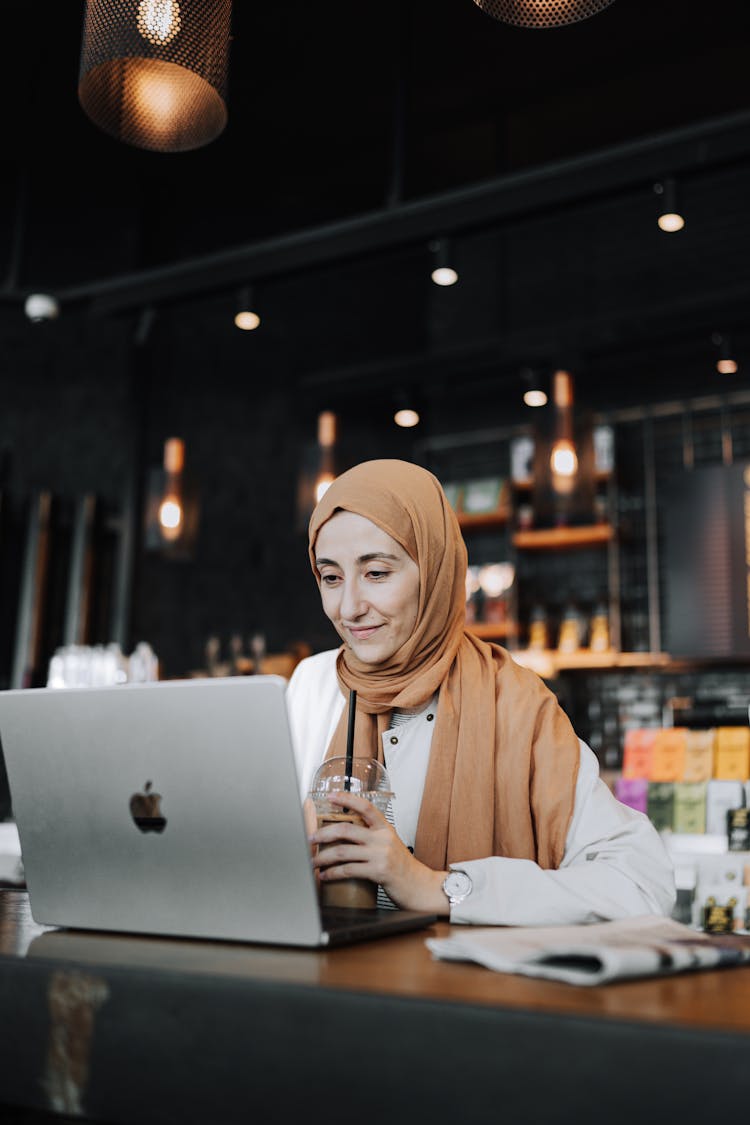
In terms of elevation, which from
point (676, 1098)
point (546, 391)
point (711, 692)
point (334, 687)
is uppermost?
point (546, 391)

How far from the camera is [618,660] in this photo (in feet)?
20.2

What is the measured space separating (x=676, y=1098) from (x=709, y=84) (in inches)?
229

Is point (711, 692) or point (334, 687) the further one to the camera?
point (711, 692)

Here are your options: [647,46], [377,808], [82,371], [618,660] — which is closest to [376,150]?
[647,46]

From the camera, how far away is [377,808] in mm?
1355

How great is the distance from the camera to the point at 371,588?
167 centimetres

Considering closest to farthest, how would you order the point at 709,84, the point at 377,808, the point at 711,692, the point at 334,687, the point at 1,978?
the point at 1,978 → the point at 377,808 → the point at 334,687 → the point at 709,84 → the point at 711,692

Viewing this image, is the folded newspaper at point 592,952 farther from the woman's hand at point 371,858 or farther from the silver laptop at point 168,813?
the woman's hand at point 371,858

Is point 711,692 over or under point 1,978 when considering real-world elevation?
over

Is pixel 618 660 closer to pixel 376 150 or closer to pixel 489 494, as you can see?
pixel 489 494

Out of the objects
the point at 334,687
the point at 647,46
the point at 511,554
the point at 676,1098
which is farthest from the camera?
the point at 511,554

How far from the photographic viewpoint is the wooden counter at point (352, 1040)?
655 mm

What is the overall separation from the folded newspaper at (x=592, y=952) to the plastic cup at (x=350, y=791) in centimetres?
28

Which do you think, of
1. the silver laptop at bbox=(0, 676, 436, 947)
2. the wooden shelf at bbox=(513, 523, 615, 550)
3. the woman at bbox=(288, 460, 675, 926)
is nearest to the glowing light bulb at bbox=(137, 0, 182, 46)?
the woman at bbox=(288, 460, 675, 926)
